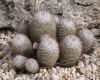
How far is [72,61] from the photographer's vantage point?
14.0 ft

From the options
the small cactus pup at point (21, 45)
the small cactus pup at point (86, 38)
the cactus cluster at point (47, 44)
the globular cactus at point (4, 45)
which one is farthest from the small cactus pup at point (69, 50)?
the globular cactus at point (4, 45)

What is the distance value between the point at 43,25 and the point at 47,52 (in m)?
0.40

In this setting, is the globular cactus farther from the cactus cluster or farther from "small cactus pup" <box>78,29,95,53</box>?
"small cactus pup" <box>78,29,95,53</box>

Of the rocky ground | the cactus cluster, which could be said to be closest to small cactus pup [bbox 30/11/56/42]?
the cactus cluster

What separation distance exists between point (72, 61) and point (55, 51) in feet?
1.20

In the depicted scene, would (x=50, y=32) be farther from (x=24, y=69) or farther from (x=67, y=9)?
(x=67, y=9)

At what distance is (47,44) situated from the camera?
398 cm

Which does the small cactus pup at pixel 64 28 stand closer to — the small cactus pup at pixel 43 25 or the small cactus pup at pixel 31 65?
the small cactus pup at pixel 43 25

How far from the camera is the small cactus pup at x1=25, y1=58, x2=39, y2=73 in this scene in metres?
3.93

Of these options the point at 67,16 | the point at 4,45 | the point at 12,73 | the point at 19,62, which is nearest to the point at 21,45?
the point at 19,62

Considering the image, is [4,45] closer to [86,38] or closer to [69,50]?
[69,50]

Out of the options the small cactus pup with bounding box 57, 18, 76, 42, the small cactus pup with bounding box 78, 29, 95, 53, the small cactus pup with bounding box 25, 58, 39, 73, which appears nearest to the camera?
the small cactus pup with bounding box 25, 58, 39, 73

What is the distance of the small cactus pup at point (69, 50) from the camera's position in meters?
4.13

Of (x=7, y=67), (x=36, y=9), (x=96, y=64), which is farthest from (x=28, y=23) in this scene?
(x=96, y=64)
